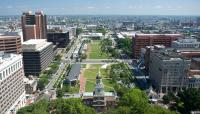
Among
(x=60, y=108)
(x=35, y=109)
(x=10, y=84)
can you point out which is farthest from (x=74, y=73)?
(x=35, y=109)

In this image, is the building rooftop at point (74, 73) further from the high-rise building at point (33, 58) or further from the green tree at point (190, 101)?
the green tree at point (190, 101)

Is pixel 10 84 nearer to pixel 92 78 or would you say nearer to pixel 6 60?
pixel 6 60

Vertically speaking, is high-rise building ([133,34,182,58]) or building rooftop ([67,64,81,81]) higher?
high-rise building ([133,34,182,58])

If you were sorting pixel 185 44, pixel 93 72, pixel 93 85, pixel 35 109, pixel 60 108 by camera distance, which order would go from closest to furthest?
pixel 35 109 < pixel 60 108 < pixel 93 85 < pixel 93 72 < pixel 185 44

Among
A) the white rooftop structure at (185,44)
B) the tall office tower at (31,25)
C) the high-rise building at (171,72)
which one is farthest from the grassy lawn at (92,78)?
the tall office tower at (31,25)

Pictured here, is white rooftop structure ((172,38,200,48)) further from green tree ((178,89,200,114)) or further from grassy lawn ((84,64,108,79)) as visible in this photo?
green tree ((178,89,200,114))

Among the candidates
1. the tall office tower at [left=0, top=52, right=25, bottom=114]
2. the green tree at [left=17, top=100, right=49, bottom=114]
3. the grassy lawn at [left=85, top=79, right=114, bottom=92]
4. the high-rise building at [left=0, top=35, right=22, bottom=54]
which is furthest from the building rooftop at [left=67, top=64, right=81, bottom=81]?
the green tree at [left=17, top=100, right=49, bottom=114]
